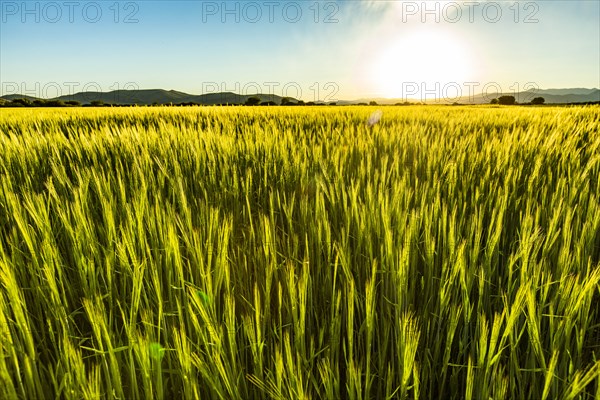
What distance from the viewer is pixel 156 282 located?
54cm

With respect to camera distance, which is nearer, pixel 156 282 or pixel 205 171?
pixel 156 282

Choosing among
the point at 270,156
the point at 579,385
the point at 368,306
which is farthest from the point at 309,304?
the point at 270,156

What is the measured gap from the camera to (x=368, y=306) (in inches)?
18.7

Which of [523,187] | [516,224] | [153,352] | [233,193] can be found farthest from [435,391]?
[523,187]

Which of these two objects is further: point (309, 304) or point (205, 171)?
point (205, 171)

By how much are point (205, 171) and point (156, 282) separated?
79cm

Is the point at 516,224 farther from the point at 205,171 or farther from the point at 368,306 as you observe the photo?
the point at 205,171

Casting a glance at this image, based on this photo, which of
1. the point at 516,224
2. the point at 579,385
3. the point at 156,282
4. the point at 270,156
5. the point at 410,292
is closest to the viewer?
the point at 579,385

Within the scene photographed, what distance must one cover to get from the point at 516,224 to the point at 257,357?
795mm

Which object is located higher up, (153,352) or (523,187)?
(523,187)

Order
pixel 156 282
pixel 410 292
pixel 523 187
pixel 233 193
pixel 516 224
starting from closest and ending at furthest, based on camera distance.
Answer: pixel 156 282 < pixel 410 292 < pixel 516 224 < pixel 233 193 < pixel 523 187

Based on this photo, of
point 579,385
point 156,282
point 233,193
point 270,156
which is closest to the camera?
point 579,385

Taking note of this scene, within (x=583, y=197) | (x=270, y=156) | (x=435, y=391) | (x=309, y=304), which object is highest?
(x=270, y=156)

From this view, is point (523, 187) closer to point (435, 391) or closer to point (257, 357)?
point (435, 391)
